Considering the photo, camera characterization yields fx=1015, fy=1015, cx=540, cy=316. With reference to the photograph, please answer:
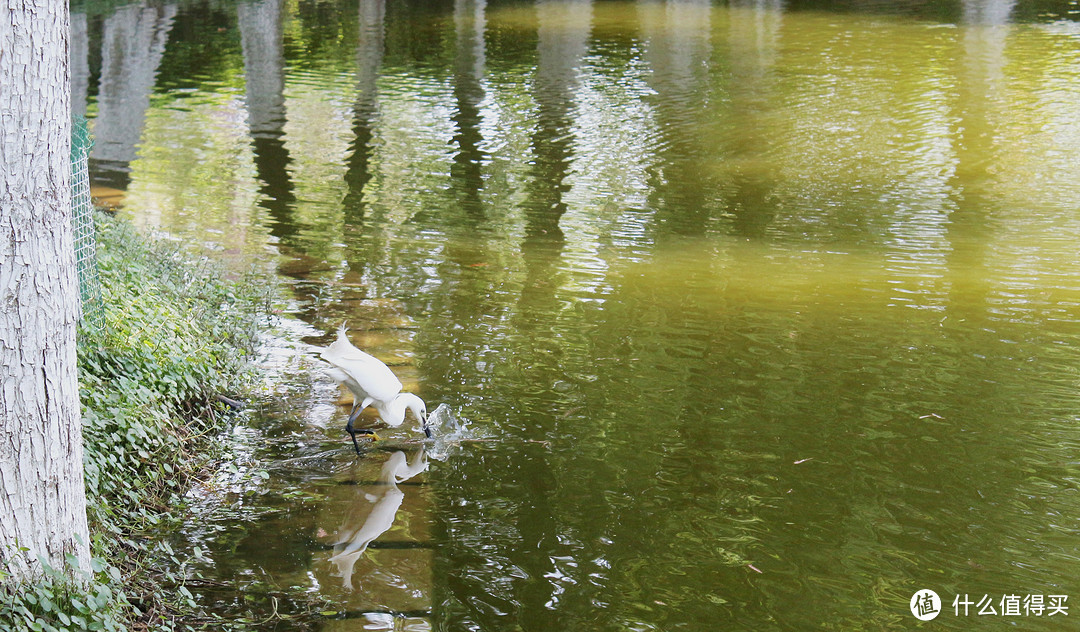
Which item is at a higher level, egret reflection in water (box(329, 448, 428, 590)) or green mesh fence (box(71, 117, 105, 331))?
green mesh fence (box(71, 117, 105, 331))

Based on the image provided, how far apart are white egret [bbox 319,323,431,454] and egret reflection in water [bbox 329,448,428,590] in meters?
0.22

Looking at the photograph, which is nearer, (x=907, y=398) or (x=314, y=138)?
(x=907, y=398)

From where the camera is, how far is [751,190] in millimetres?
10398

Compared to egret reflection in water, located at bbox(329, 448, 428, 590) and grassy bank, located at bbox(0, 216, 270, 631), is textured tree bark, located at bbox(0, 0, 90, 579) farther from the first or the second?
egret reflection in water, located at bbox(329, 448, 428, 590)

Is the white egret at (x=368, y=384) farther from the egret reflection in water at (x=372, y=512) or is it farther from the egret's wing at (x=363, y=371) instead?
the egret reflection in water at (x=372, y=512)

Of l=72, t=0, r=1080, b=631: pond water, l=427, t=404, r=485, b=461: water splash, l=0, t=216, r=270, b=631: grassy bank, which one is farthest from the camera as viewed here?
l=427, t=404, r=485, b=461: water splash

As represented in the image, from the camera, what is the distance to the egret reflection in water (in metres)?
4.41

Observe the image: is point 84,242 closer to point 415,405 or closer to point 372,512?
point 415,405

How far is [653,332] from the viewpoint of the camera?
6934 millimetres

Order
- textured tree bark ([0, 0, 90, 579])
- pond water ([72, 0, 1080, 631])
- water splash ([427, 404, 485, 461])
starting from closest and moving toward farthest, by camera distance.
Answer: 1. textured tree bark ([0, 0, 90, 579])
2. pond water ([72, 0, 1080, 631])
3. water splash ([427, 404, 485, 461])

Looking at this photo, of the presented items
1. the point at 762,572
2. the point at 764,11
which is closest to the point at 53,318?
the point at 762,572

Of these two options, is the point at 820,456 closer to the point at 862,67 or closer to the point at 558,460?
the point at 558,460

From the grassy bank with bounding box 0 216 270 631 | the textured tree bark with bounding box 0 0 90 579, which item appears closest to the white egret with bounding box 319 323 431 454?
the grassy bank with bounding box 0 216 270 631

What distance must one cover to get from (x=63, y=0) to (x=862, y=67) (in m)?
15.0
